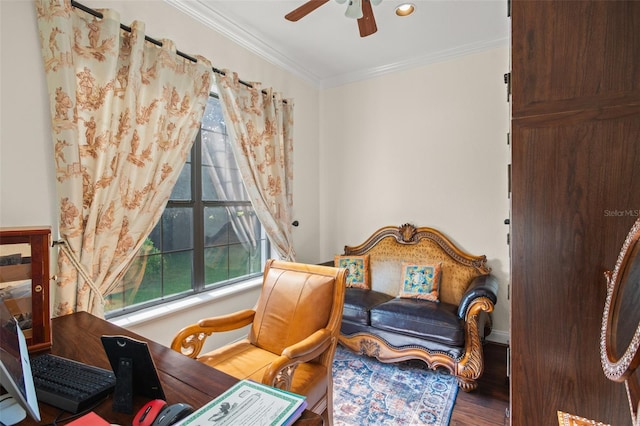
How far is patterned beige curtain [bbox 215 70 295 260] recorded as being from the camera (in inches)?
101

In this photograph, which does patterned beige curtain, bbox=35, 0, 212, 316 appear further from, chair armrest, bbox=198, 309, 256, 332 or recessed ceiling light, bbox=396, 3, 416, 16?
recessed ceiling light, bbox=396, 3, 416, 16

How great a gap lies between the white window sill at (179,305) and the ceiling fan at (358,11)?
2.12 m

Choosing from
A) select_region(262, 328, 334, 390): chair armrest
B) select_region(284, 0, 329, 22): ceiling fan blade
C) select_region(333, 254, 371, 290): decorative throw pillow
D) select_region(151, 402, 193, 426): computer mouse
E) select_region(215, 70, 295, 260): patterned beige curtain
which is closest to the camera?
select_region(151, 402, 193, 426): computer mouse

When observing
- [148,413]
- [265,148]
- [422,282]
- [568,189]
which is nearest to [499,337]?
[422,282]

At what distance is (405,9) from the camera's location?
2.35 m

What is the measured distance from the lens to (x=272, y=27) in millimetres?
2609

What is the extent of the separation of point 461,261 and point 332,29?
240cm

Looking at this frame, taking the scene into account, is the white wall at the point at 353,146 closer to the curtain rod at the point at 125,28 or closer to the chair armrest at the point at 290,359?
the curtain rod at the point at 125,28

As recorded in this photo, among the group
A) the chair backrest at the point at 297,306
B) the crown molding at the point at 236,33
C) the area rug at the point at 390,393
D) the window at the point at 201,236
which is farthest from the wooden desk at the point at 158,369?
the crown molding at the point at 236,33

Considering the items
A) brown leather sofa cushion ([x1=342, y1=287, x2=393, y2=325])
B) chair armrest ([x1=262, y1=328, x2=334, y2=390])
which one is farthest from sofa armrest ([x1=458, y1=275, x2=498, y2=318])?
chair armrest ([x1=262, y1=328, x2=334, y2=390])

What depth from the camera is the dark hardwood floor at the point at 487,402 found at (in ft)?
5.97

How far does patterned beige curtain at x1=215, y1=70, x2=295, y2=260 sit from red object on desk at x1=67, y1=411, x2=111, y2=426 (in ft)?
6.91

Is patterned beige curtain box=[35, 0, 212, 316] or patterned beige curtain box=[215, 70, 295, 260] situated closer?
patterned beige curtain box=[35, 0, 212, 316]

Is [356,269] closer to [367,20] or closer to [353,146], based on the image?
[353,146]
